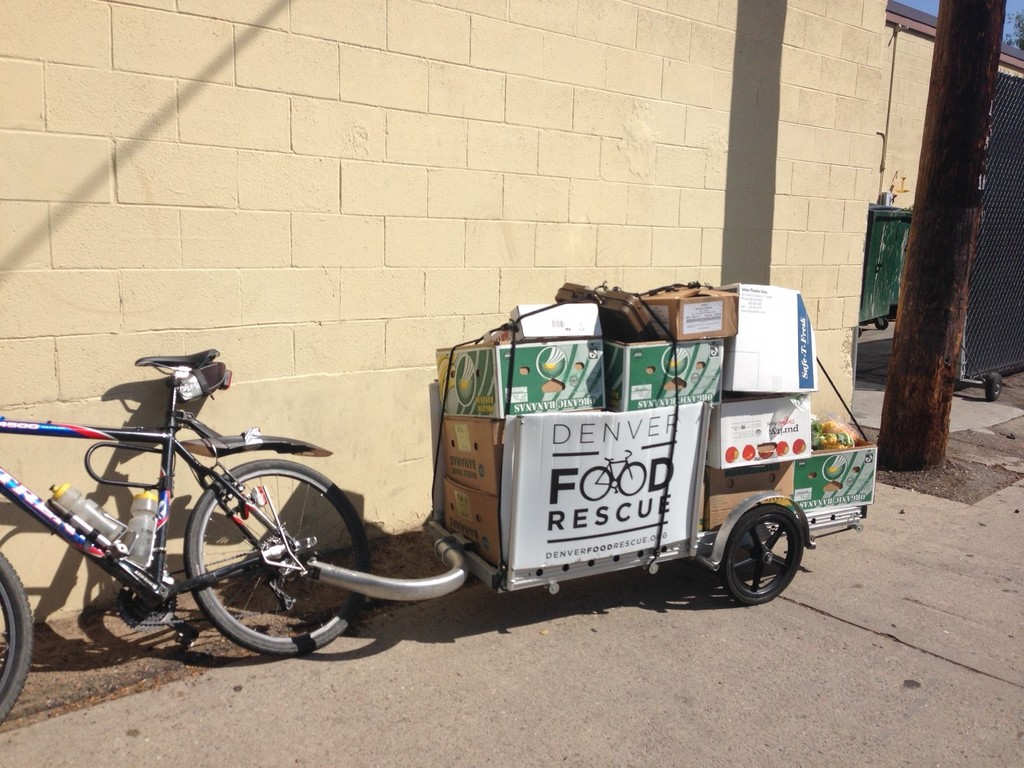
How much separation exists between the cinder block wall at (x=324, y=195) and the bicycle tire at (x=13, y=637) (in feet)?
2.62

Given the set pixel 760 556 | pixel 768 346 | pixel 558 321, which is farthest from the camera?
pixel 760 556

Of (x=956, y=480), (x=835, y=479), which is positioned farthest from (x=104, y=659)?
(x=956, y=480)

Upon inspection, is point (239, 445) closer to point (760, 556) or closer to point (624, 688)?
point (624, 688)

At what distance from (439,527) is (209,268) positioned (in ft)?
5.47

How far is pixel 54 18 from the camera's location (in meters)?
3.84

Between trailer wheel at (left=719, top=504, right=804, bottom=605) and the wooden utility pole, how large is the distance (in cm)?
271

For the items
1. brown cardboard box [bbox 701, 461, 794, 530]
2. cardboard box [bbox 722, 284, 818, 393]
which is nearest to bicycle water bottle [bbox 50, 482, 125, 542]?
brown cardboard box [bbox 701, 461, 794, 530]

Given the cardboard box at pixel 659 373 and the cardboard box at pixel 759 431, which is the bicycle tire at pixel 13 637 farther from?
the cardboard box at pixel 759 431

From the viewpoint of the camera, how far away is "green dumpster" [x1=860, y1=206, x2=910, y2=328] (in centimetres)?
1257

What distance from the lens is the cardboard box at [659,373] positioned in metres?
3.98

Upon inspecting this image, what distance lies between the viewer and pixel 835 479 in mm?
4844

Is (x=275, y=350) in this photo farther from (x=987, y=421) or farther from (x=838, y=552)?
(x=987, y=421)

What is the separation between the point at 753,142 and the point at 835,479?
297cm

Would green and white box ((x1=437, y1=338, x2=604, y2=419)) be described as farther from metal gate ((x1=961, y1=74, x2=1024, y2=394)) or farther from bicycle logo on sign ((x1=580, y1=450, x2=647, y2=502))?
metal gate ((x1=961, y1=74, x2=1024, y2=394))
